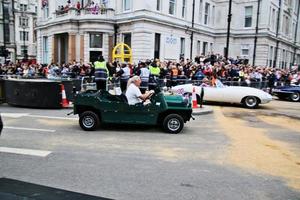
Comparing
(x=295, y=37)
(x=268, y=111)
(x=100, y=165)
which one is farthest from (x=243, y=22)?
(x=100, y=165)

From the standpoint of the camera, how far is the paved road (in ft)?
17.1

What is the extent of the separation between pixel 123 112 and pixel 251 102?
7.78 meters

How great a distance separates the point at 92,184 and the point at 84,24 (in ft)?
94.1

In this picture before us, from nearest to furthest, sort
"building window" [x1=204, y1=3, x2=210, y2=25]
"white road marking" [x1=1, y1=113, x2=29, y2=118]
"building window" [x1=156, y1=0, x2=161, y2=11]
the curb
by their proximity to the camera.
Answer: "white road marking" [x1=1, y1=113, x2=29, y2=118], the curb, "building window" [x1=156, y1=0, x2=161, y2=11], "building window" [x1=204, y1=3, x2=210, y2=25]

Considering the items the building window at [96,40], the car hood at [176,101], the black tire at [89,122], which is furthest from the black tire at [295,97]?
the building window at [96,40]

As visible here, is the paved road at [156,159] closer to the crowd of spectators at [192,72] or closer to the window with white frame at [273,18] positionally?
the crowd of spectators at [192,72]

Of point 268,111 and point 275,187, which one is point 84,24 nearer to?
point 268,111

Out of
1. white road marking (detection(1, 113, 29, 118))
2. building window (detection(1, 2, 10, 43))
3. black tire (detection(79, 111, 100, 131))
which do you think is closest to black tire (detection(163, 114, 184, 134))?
black tire (detection(79, 111, 100, 131))

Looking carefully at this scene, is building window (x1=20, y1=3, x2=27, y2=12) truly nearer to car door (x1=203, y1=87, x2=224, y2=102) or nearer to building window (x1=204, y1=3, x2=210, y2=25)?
building window (x1=204, y1=3, x2=210, y2=25)

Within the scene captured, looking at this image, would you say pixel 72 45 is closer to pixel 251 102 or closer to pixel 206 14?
pixel 206 14

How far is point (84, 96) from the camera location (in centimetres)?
919

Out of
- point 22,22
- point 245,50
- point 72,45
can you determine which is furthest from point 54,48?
point 22,22

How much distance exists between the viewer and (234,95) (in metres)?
15.2

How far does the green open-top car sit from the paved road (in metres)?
0.30
